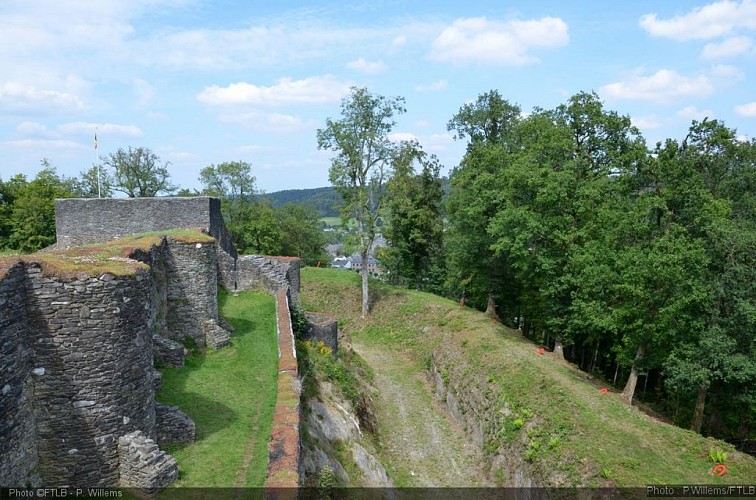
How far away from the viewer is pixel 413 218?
3731cm

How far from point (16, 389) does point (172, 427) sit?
314cm

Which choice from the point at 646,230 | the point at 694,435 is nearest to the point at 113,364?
the point at 694,435

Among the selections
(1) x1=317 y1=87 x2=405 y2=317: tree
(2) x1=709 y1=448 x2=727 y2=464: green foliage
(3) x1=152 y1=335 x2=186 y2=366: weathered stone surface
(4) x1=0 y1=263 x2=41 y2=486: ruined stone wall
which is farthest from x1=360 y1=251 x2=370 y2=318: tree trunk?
(4) x1=0 y1=263 x2=41 y2=486: ruined stone wall

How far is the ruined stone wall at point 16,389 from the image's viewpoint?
683 cm

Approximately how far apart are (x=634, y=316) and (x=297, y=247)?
42930mm

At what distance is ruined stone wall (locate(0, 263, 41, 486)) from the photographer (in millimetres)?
6828

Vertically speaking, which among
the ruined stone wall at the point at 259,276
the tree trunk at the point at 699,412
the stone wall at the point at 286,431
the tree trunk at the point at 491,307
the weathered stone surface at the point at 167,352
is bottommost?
the tree trunk at the point at 699,412

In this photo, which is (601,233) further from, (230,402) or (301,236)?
(301,236)

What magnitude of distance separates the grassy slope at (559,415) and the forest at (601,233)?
213 cm

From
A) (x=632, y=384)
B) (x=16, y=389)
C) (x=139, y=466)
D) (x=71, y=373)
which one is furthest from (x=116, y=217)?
(x=632, y=384)

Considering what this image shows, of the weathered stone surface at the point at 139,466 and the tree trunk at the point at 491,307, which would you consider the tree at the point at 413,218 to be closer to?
the tree trunk at the point at 491,307

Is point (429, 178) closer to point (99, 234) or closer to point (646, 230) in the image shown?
point (646, 230)

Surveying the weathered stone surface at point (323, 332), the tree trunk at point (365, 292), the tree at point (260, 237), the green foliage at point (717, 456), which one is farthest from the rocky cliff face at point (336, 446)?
the tree at point (260, 237)

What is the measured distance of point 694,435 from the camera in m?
16.0
